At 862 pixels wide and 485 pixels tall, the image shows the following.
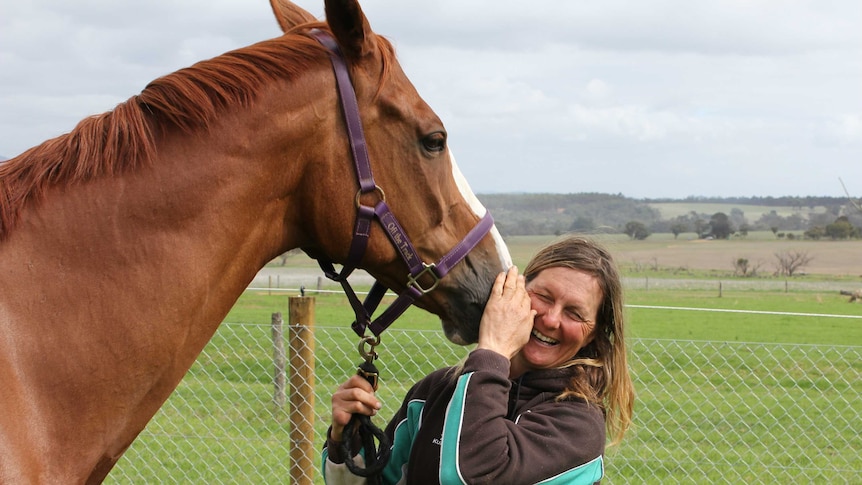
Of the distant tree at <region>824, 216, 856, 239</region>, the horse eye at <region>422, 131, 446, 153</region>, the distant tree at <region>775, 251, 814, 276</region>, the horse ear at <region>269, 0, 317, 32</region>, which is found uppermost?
the horse ear at <region>269, 0, 317, 32</region>

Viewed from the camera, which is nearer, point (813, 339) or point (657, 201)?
point (813, 339)

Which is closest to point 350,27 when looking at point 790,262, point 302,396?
point 302,396

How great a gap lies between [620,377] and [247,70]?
1487 mm

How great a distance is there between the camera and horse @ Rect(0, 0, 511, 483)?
1.82m

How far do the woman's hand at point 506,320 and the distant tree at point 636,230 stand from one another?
225 feet

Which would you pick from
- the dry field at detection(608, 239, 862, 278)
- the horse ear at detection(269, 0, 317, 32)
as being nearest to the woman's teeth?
the horse ear at detection(269, 0, 317, 32)

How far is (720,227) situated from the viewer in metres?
75.7

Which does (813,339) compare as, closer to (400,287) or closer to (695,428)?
(695,428)

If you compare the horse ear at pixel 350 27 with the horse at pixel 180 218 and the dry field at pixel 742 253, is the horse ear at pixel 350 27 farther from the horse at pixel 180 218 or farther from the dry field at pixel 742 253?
the dry field at pixel 742 253

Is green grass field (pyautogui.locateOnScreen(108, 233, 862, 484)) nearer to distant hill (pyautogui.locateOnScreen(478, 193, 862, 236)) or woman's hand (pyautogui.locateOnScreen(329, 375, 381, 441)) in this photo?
woman's hand (pyautogui.locateOnScreen(329, 375, 381, 441))

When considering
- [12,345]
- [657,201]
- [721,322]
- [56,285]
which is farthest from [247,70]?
[657,201]

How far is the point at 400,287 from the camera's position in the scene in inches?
94.2

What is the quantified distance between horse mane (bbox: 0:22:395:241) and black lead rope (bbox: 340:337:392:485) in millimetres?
875

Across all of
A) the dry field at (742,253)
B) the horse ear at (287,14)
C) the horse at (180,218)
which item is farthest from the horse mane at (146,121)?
the dry field at (742,253)
